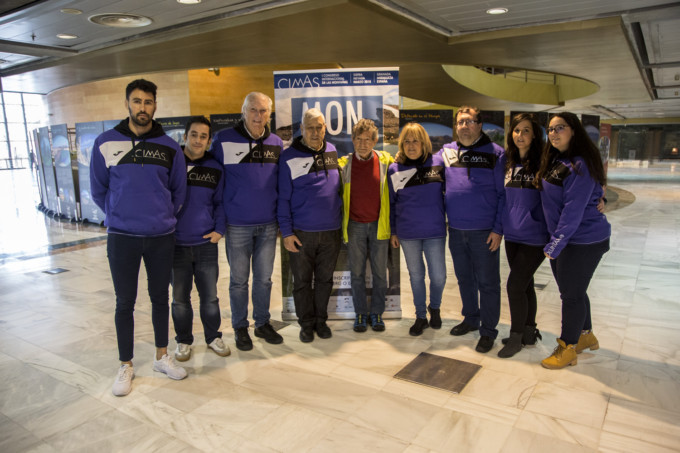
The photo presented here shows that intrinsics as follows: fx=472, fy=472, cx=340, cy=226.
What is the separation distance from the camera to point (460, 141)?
3340mm

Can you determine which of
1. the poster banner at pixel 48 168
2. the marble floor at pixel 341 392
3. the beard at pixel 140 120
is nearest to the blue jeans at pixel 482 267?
the marble floor at pixel 341 392

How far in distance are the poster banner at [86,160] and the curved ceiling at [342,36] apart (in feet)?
3.20

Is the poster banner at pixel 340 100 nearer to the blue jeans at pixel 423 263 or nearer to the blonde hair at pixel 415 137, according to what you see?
the blue jeans at pixel 423 263

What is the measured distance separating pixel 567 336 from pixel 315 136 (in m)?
2.15

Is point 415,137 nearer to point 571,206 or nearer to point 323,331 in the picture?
point 571,206

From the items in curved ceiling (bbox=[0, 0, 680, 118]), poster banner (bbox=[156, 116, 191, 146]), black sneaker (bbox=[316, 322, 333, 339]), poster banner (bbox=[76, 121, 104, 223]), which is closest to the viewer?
black sneaker (bbox=[316, 322, 333, 339])

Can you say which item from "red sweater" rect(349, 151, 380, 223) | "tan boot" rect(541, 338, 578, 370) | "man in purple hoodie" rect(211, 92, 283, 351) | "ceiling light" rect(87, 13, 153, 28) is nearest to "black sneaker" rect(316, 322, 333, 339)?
"man in purple hoodie" rect(211, 92, 283, 351)

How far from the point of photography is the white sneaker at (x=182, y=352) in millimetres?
3215

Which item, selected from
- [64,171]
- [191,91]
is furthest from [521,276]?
[64,171]

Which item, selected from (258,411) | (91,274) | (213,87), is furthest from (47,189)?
(258,411)

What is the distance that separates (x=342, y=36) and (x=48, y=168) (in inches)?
311

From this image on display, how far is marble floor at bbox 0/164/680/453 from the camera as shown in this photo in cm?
232

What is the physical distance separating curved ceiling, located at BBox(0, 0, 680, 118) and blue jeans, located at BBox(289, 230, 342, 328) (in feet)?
7.85

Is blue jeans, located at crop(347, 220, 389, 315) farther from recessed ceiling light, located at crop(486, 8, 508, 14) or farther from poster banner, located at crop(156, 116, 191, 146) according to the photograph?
poster banner, located at crop(156, 116, 191, 146)
